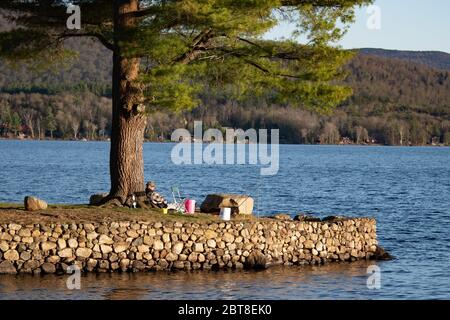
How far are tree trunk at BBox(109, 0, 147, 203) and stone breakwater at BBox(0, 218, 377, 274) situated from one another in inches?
145

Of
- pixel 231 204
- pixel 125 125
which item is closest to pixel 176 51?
pixel 125 125

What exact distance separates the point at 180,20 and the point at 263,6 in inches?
93.6

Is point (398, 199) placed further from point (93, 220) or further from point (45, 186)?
point (93, 220)

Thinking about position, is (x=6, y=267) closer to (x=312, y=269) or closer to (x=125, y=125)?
(x=125, y=125)

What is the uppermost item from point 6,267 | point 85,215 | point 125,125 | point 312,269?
point 125,125

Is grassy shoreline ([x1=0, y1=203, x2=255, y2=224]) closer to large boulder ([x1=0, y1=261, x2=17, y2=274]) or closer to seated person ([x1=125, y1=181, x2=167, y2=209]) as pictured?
seated person ([x1=125, y1=181, x2=167, y2=209])

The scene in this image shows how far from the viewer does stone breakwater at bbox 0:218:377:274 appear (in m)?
24.8

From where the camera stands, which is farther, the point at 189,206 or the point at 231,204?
the point at 231,204

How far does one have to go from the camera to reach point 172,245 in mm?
26234

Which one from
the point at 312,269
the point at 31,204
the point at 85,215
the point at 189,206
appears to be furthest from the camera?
the point at 189,206

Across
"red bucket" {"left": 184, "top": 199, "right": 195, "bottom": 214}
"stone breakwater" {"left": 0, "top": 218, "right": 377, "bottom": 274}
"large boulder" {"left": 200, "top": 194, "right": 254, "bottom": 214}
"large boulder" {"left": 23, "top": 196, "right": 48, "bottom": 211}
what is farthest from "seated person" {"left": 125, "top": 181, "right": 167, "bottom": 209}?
"large boulder" {"left": 23, "top": 196, "right": 48, "bottom": 211}

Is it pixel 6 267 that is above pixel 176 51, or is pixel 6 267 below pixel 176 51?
below

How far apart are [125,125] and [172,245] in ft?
16.8

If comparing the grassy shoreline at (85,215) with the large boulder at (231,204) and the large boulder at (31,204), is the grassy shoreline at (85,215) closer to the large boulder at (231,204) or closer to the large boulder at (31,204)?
the large boulder at (31,204)
